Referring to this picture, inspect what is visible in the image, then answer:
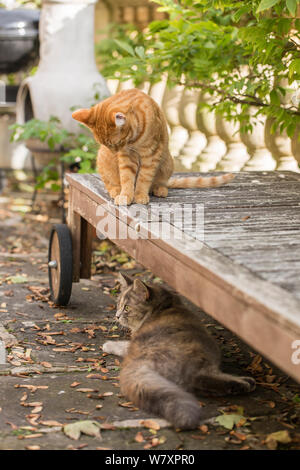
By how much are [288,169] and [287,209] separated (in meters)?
1.75

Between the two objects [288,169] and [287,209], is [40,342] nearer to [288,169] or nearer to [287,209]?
[287,209]

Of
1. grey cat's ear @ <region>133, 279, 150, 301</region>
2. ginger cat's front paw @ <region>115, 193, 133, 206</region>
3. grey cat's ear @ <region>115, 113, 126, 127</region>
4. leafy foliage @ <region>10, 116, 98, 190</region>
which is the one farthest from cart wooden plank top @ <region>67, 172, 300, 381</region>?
leafy foliage @ <region>10, 116, 98, 190</region>

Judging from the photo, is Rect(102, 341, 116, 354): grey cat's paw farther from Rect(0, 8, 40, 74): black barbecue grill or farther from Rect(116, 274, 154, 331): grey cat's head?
Rect(0, 8, 40, 74): black barbecue grill

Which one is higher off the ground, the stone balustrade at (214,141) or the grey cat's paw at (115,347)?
the stone balustrade at (214,141)

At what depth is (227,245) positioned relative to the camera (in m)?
2.66

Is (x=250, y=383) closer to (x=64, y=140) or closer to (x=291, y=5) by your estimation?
(x=291, y=5)

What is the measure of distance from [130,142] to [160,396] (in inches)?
58.7

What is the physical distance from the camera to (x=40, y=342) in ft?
11.7

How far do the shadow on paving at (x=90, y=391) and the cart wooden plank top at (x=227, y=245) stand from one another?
0.43 metres

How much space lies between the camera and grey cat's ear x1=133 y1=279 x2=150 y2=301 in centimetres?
332

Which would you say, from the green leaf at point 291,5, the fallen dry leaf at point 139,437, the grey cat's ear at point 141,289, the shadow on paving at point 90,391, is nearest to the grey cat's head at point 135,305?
the grey cat's ear at point 141,289

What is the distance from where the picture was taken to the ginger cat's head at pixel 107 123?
3317 millimetres

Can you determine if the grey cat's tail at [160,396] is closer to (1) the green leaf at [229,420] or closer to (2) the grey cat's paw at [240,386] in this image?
(1) the green leaf at [229,420]

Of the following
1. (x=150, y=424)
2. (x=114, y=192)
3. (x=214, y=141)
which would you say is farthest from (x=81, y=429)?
(x=214, y=141)
